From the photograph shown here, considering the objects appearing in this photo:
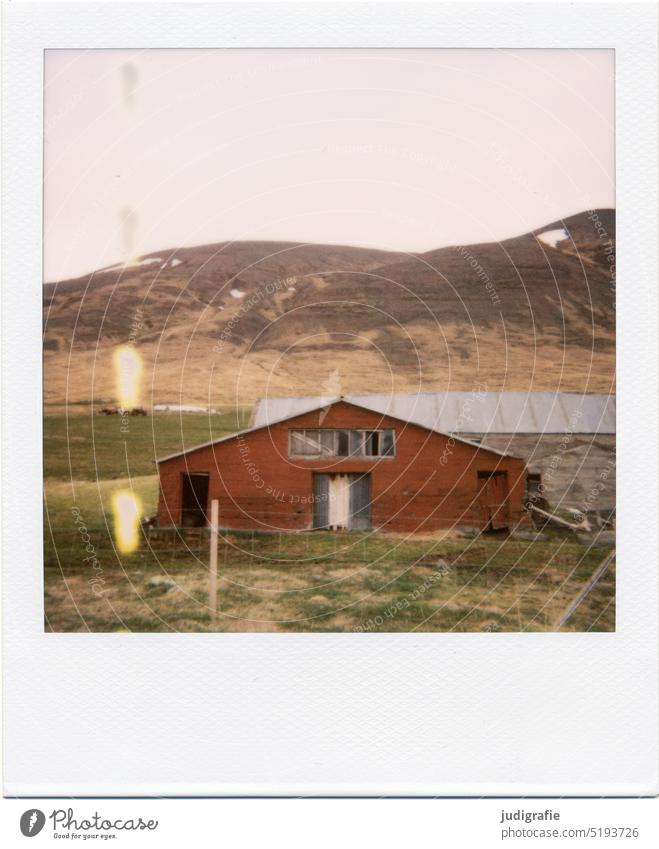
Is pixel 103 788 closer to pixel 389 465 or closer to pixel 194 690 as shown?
pixel 194 690

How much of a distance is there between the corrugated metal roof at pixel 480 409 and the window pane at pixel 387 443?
0.49 feet

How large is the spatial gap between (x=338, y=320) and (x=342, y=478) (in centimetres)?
116

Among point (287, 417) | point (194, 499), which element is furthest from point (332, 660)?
point (287, 417)

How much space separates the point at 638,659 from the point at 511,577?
38.0 inches

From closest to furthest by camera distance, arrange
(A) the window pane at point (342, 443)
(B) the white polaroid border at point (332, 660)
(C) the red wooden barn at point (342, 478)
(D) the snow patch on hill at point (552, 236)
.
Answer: (B) the white polaroid border at point (332, 660) → (D) the snow patch on hill at point (552, 236) → (C) the red wooden barn at point (342, 478) → (A) the window pane at point (342, 443)

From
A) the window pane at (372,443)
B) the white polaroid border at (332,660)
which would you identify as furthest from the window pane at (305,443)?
the white polaroid border at (332,660)

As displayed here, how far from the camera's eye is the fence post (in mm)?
4449

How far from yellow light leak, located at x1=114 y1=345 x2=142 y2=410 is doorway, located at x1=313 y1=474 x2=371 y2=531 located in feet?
4.71

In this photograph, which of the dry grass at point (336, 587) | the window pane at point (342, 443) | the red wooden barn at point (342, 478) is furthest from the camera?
the window pane at point (342, 443)

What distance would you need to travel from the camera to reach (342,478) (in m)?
4.82

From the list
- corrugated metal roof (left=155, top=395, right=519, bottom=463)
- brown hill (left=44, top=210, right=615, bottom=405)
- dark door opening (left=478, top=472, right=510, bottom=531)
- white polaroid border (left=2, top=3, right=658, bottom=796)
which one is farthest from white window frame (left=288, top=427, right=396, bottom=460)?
white polaroid border (left=2, top=3, right=658, bottom=796)

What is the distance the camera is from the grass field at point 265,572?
441 cm

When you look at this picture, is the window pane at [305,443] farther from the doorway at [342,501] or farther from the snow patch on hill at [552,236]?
the snow patch on hill at [552,236]

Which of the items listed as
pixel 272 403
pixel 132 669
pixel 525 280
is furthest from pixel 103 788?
pixel 525 280
